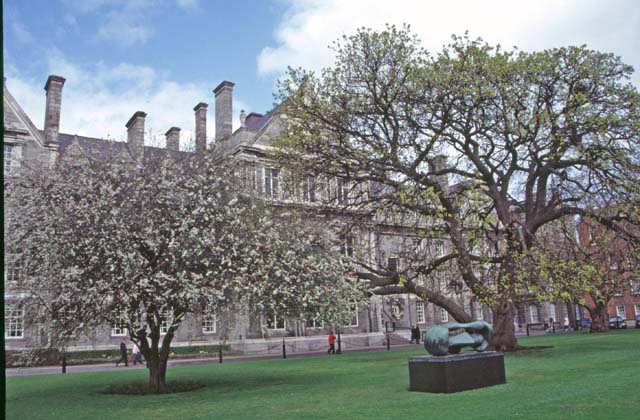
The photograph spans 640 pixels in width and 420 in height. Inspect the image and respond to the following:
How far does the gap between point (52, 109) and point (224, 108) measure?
38.3 ft

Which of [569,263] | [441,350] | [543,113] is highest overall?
[543,113]

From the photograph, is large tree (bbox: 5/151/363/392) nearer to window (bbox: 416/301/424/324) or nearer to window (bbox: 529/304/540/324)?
window (bbox: 416/301/424/324)

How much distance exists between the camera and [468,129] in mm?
23438

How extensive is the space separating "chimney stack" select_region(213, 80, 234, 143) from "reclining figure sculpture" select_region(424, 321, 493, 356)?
31542 millimetres

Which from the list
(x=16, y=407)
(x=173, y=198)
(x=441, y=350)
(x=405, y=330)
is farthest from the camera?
(x=405, y=330)

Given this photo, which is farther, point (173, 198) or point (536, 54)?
point (536, 54)

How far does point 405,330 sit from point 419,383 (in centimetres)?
3906

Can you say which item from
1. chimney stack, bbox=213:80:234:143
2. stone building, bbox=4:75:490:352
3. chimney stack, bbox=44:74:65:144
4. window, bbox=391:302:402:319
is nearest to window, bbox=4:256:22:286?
stone building, bbox=4:75:490:352

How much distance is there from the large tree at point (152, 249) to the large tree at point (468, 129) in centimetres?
648

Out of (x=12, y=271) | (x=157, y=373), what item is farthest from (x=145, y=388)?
(x=12, y=271)

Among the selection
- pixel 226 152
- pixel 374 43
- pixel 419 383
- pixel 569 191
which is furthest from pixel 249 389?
pixel 569 191

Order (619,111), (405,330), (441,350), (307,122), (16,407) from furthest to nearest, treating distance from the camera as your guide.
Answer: (405,330)
(307,122)
(619,111)
(16,407)
(441,350)

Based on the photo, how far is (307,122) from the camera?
79.1 feet

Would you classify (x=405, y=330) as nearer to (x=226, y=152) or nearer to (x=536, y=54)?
(x=536, y=54)
